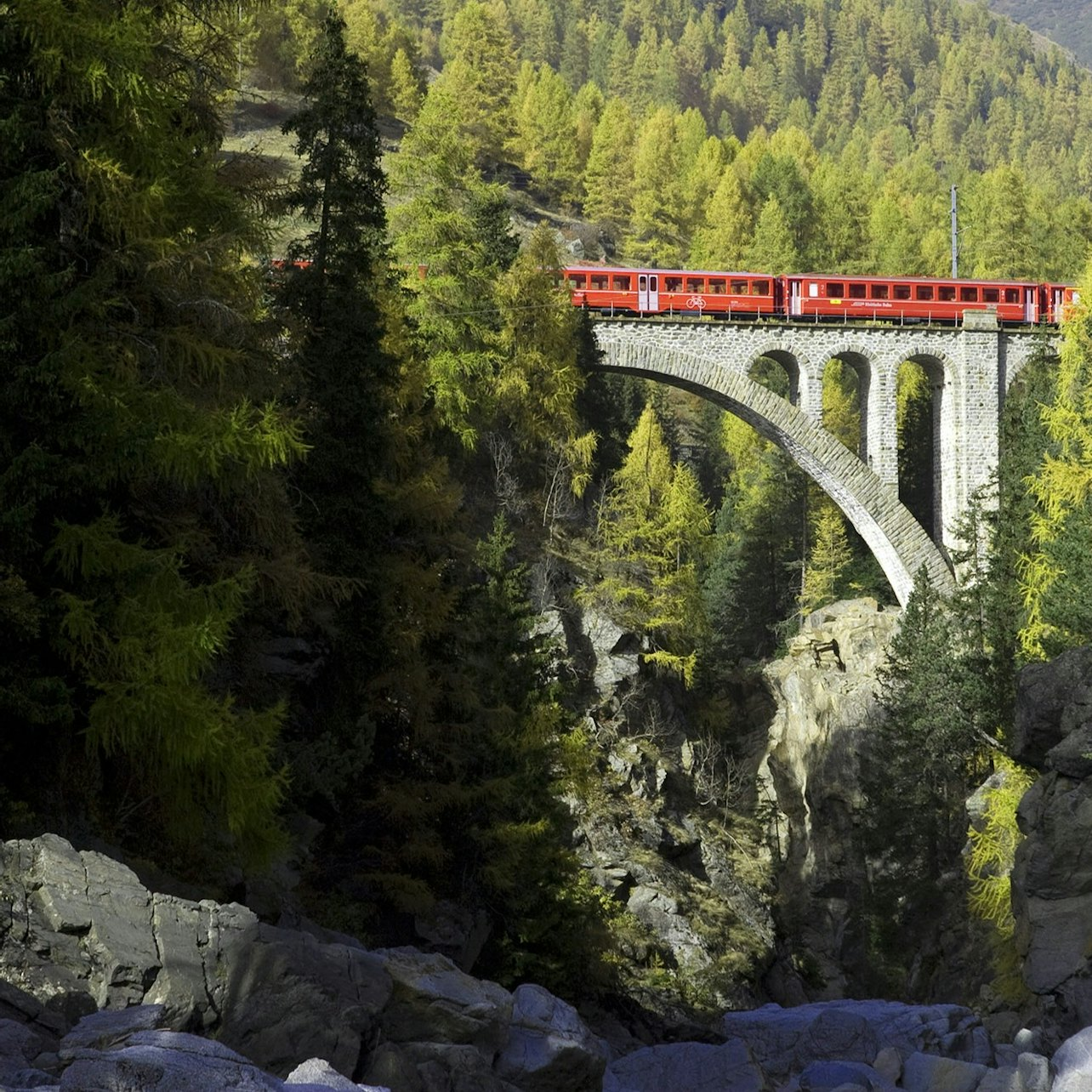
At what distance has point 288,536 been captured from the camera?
1252 cm

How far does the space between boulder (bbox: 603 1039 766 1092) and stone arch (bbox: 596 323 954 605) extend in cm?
2807

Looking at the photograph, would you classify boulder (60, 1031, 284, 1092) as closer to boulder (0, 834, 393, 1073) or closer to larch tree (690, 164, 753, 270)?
boulder (0, 834, 393, 1073)

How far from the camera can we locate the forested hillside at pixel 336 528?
10352mm

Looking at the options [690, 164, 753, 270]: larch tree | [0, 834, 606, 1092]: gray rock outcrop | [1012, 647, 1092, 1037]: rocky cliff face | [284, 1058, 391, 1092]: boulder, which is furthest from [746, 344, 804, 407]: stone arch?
[284, 1058, 391, 1092]: boulder

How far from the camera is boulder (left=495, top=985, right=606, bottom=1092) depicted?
1037cm

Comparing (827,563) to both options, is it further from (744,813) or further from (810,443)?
(744,813)

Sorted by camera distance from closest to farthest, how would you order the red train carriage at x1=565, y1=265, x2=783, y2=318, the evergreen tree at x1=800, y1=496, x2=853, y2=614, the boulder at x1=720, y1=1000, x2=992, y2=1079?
1. the boulder at x1=720, y1=1000, x2=992, y2=1079
2. the red train carriage at x1=565, y1=265, x2=783, y2=318
3. the evergreen tree at x1=800, y1=496, x2=853, y2=614

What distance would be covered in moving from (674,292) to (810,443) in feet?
19.4

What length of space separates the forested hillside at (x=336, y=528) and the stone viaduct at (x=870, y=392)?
168cm

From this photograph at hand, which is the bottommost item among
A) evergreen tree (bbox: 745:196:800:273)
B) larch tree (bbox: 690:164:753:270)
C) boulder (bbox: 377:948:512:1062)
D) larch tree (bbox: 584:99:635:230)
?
boulder (bbox: 377:948:512:1062)

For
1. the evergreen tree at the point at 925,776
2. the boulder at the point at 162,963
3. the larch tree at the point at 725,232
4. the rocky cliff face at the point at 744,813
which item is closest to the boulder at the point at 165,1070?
the boulder at the point at 162,963

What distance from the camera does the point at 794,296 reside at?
138 feet

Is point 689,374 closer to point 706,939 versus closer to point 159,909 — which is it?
point 706,939

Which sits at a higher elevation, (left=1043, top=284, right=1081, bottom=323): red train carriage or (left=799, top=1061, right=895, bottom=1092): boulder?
(left=1043, top=284, right=1081, bottom=323): red train carriage
